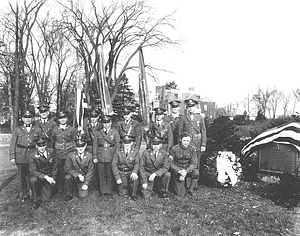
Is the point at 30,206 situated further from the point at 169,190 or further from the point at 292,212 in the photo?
the point at 292,212

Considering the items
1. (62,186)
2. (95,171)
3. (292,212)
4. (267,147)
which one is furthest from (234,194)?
(62,186)

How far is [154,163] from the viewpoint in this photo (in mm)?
5691

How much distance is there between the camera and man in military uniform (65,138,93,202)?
17.8ft

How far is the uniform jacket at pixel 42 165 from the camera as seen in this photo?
541 centimetres

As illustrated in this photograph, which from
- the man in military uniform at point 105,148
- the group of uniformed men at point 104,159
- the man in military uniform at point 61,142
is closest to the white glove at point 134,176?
the group of uniformed men at point 104,159

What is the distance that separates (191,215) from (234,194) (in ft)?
4.67

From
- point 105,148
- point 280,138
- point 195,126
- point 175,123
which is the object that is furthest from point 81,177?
point 280,138

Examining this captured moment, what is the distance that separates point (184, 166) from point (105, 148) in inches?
65.2

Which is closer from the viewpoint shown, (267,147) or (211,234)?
(211,234)

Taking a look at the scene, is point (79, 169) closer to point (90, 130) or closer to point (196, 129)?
point (90, 130)

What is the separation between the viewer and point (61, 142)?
19.7ft

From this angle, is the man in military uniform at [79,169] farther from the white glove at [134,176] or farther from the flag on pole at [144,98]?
the flag on pole at [144,98]

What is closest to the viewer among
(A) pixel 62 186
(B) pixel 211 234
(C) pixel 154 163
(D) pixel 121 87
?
(B) pixel 211 234

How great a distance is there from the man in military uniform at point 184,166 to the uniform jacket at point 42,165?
233cm
